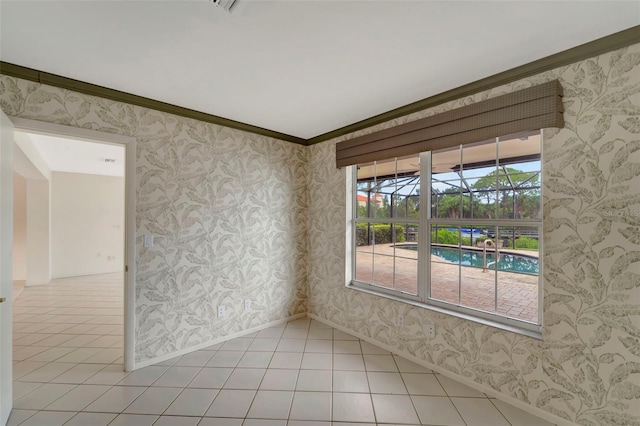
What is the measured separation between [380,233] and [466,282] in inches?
38.2

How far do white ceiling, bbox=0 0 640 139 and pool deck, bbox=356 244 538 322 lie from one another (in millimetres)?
1431

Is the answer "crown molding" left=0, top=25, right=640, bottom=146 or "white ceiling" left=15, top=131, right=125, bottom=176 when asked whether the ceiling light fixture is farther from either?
"white ceiling" left=15, top=131, right=125, bottom=176

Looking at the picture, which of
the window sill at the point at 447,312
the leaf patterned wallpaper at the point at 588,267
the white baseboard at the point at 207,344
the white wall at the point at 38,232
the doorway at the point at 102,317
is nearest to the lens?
the leaf patterned wallpaper at the point at 588,267

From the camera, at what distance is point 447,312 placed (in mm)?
2221

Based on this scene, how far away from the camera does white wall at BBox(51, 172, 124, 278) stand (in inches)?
229

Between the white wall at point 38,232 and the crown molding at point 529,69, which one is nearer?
the crown molding at point 529,69

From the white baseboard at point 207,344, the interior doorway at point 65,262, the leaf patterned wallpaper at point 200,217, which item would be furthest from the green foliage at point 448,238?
the interior doorway at point 65,262

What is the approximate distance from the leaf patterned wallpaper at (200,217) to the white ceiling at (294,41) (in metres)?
0.30

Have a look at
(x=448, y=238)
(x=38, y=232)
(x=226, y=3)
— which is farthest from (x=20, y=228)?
(x=448, y=238)

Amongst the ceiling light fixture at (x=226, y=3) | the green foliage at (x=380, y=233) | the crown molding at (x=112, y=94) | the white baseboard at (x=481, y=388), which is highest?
the ceiling light fixture at (x=226, y=3)

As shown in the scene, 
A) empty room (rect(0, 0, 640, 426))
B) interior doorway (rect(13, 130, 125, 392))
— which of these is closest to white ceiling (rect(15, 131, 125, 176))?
interior doorway (rect(13, 130, 125, 392))

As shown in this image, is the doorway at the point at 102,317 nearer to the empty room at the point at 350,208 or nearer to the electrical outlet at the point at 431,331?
the empty room at the point at 350,208

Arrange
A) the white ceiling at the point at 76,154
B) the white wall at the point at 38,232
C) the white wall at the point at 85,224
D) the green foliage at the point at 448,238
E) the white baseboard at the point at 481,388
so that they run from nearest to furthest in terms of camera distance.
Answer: the white baseboard at the point at 481,388 < the green foliage at the point at 448,238 < the white ceiling at the point at 76,154 < the white wall at the point at 38,232 < the white wall at the point at 85,224

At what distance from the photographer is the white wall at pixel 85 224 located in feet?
19.1
